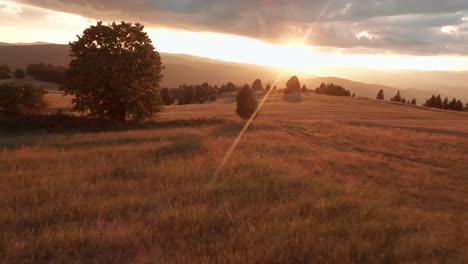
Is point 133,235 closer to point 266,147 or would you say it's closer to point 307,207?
point 307,207

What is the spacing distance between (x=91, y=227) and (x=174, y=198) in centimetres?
189

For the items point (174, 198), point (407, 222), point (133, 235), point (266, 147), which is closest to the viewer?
point (133, 235)

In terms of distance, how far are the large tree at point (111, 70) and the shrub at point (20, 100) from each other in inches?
242

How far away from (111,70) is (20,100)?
10.8 m

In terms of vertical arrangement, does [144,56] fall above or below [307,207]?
above

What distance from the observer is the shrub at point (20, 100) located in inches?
1294

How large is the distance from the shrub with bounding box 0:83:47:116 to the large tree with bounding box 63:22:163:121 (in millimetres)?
6144

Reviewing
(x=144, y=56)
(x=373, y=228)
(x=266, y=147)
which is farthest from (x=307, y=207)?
(x=144, y=56)

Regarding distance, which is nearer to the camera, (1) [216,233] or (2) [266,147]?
(1) [216,233]

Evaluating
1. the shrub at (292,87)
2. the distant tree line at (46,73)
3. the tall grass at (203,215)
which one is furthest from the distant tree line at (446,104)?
the tall grass at (203,215)

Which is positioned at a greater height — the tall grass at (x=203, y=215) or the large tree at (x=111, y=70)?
the large tree at (x=111, y=70)

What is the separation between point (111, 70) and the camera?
100 feet

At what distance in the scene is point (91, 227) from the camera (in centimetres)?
518

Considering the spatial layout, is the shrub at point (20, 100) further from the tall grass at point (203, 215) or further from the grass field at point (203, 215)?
the tall grass at point (203, 215)
